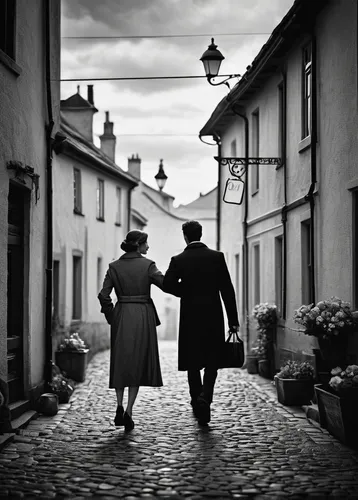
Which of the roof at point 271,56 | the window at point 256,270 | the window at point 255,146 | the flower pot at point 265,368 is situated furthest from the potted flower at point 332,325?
the window at point 256,270

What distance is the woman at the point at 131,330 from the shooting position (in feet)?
31.0

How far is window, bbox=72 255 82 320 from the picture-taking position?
2311 cm

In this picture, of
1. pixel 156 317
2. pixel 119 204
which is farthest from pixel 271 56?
pixel 119 204

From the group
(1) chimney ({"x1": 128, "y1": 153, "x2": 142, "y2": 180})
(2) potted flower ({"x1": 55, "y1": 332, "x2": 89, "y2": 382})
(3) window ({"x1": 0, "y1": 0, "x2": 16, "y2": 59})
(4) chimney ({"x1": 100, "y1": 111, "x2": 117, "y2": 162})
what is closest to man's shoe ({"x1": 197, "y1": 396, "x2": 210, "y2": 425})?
(3) window ({"x1": 0, "y1": 0, "x2": 16, "y2": 59})

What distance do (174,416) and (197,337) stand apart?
1.30 metres

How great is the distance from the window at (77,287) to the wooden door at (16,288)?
38.1ft

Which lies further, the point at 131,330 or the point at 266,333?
the point at 266,333

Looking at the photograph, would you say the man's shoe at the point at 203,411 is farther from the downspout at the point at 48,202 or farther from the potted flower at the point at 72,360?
the potted flower at the point at 72,360

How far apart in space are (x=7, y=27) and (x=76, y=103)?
1981 centimetres

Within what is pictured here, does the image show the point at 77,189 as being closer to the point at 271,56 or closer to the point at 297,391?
the point at 271,56

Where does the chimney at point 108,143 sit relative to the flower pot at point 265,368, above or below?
above

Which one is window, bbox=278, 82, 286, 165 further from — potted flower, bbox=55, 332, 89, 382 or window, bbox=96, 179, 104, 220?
window, bbox=96, 179, 104, 220

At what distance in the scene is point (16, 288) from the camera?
11.3 m

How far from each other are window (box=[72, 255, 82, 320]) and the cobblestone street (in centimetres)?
1109
